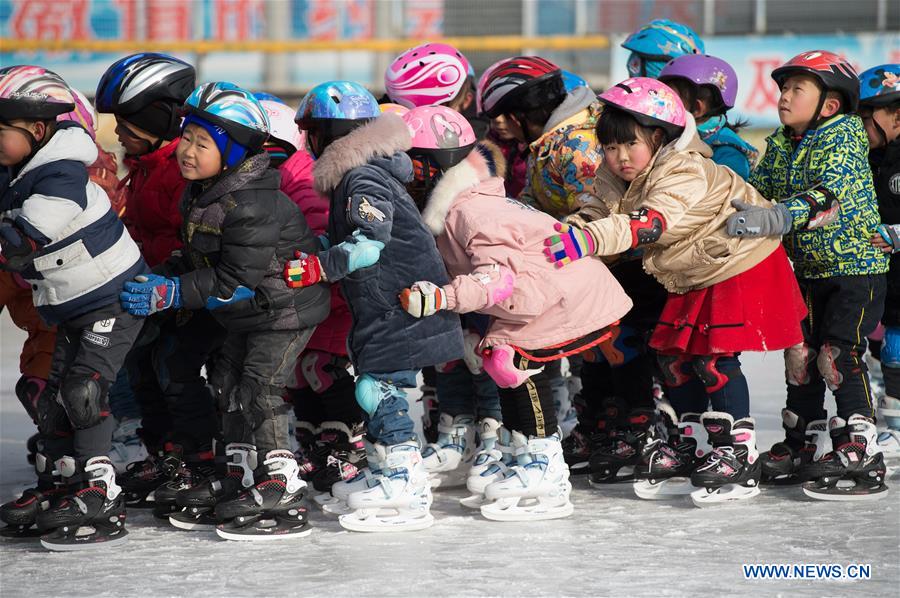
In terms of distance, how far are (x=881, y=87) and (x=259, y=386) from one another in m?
3.28

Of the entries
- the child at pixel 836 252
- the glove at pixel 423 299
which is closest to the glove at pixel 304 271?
the glove at pixel 423 299

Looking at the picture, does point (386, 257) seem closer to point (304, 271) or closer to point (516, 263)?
point (304, 271)

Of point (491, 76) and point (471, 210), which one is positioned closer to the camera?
point (471, 210)

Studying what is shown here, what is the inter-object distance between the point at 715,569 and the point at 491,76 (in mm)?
2692

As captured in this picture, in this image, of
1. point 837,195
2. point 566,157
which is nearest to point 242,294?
point 566,157

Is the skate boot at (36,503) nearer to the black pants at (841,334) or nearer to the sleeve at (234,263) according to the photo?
the sleeve at (234,263)

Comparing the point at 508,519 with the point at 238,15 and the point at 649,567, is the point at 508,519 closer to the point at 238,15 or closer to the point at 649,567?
the point at 649,567

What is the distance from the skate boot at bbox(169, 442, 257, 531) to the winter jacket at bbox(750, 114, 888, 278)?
257 cm

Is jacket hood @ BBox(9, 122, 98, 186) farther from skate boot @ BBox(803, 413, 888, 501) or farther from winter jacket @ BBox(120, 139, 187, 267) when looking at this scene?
skate boot @ BBox(803, 413, 888, 501)

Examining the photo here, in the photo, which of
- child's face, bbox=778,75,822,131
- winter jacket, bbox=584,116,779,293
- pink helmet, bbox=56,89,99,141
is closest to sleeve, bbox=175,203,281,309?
pink helmet, bbox=56,89,99,141

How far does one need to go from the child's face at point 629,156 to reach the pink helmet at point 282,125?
1434mm

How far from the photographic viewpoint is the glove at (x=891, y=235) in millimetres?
5348

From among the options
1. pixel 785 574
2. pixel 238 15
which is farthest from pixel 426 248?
pixel 238 15

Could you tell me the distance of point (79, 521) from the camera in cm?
458
